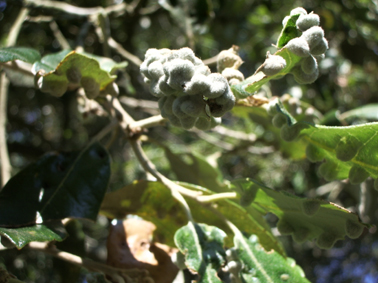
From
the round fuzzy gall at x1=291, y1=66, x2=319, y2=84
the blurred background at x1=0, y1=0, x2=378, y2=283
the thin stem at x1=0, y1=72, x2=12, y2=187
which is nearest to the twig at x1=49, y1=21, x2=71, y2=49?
the blurred background at x1=0, y1=0, x2=378, y2=283

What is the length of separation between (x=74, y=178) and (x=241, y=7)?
2034 millimetres

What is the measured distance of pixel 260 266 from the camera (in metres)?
1.12

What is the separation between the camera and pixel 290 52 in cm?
89

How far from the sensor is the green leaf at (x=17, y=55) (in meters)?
1.04

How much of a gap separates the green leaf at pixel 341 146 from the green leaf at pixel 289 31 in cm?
17

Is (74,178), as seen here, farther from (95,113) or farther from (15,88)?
(15,88)

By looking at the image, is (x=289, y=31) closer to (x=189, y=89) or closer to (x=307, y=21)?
(x=307, y=21)

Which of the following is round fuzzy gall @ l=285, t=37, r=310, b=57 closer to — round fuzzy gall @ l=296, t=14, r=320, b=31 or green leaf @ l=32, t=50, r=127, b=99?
round fuzzy gall @ l=296, t=14, r=320, b=31

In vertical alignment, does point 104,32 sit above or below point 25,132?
above

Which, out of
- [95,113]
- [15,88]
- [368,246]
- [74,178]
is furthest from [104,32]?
[368,246]

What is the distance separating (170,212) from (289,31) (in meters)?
0.72

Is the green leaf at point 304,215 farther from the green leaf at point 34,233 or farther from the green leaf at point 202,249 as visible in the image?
the green leaf at point 34,233

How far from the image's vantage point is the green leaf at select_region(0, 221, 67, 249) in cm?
86

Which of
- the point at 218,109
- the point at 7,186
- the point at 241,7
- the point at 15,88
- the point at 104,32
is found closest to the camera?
the point at 218,109
